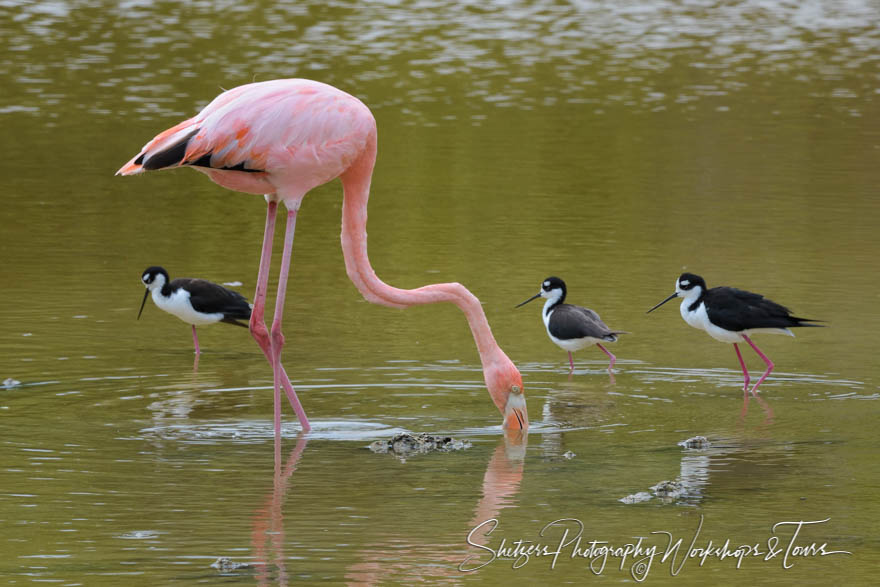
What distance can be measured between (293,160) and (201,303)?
2785mm

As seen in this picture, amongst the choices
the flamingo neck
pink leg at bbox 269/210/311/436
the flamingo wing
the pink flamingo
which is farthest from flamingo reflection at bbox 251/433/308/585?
the flamingo wing

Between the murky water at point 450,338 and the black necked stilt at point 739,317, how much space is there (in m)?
0.26

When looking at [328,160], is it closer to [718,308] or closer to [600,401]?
[600,401]

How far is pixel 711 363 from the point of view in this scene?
1061cm

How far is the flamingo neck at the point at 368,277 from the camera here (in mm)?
8688

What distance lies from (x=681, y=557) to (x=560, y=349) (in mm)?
4954

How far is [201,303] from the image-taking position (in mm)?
10805

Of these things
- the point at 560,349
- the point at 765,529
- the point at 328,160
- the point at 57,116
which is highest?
the point at 328,160

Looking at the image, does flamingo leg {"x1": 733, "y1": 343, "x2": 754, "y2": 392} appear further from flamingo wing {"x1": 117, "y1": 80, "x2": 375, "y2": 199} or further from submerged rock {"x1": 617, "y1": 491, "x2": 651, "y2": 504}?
flamingo wing {"x1": 117, "y1": 80, "x2": 375, "y2": 199}

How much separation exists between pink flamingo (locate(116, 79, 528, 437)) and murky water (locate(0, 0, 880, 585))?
410 millimetres

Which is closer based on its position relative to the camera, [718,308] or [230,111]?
[230,111]

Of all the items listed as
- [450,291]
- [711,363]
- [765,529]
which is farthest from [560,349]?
[765,529]

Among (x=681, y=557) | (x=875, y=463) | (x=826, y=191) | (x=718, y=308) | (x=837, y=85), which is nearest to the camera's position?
(x=681, y=557)

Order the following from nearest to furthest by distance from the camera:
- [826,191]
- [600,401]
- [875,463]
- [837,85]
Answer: [875,463] → [600,401] → [826,191] → [837,85]
